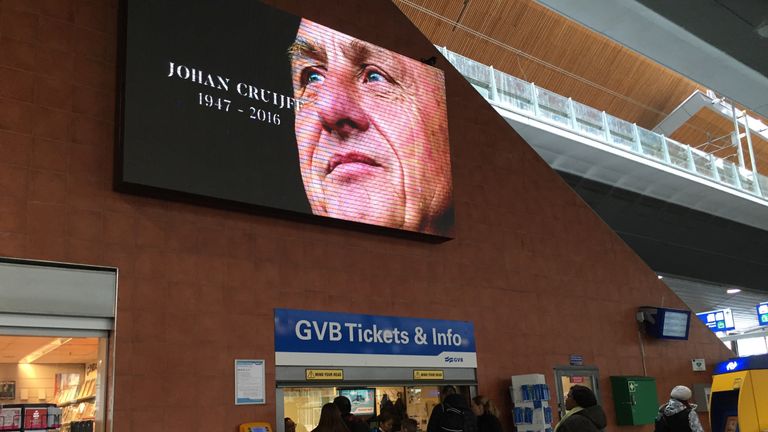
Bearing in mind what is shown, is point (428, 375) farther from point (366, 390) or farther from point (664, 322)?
point (664, 322)

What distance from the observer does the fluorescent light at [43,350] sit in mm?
5448

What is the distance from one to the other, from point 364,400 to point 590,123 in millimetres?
8501

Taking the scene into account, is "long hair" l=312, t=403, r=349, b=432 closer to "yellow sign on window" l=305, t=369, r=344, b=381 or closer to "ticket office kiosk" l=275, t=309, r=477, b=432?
"ticket office kiosk" l=275, t=309, r=477, b=432

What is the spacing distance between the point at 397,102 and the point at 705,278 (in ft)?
44.9

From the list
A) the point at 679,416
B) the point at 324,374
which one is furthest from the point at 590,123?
the point at 679,416

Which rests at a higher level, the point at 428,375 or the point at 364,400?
the point at 428,375

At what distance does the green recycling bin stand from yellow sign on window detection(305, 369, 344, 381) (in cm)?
416

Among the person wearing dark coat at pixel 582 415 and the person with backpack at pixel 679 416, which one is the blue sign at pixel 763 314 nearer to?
the person with backpack at pixel 679 416

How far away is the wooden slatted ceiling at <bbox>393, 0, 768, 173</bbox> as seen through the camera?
49.5 ft

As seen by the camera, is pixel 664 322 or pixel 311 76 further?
pixel 664 322

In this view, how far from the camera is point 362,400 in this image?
7215mm

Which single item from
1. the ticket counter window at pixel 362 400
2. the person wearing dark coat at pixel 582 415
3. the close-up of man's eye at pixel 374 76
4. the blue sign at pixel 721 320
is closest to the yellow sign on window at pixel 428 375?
the ticket counter window at pixel 362 400

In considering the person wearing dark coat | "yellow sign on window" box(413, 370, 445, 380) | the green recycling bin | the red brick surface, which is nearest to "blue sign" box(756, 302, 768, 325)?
the green recycling bin

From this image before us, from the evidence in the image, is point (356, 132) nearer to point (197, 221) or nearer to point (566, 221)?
point (197, 221)
